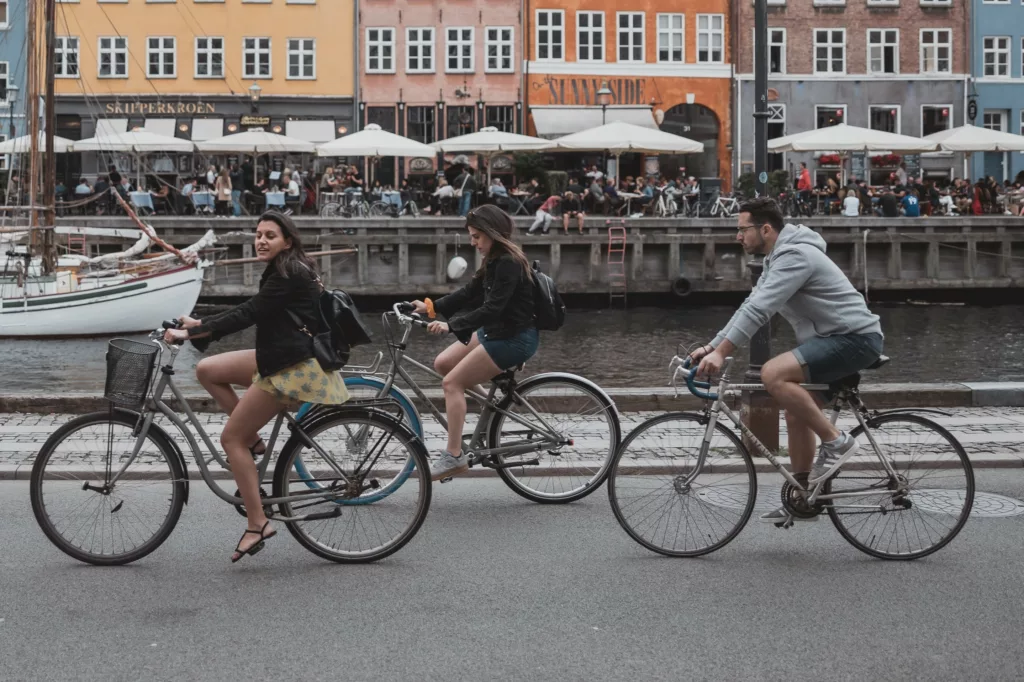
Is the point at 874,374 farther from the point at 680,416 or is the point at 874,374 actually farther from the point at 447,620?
the point at 447,620

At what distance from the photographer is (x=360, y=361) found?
23.4 metres

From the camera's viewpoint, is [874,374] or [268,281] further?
[874,374]

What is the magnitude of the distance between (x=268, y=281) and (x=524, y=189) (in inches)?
1277

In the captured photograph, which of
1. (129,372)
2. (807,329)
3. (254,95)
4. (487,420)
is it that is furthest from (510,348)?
(254,95)

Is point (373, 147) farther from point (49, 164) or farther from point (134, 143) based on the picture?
point (49, 164)

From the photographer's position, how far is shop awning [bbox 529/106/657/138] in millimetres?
50469

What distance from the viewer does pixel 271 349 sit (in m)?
6.53

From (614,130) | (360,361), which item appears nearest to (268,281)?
(360,361)

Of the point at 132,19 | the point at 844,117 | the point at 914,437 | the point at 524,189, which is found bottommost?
the point at 914,437

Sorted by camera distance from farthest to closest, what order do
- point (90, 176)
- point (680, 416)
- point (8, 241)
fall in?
point (90, 176), point (8, 241), point (680, 416)

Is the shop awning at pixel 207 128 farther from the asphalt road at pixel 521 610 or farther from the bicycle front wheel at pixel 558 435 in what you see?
the asphalt road at pixel 521 610

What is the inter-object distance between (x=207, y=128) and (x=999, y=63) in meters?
30.4

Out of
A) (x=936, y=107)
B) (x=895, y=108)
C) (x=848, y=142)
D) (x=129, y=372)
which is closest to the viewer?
(x=129, y=372)

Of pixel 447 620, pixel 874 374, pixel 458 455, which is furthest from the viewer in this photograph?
pixel 874 374
